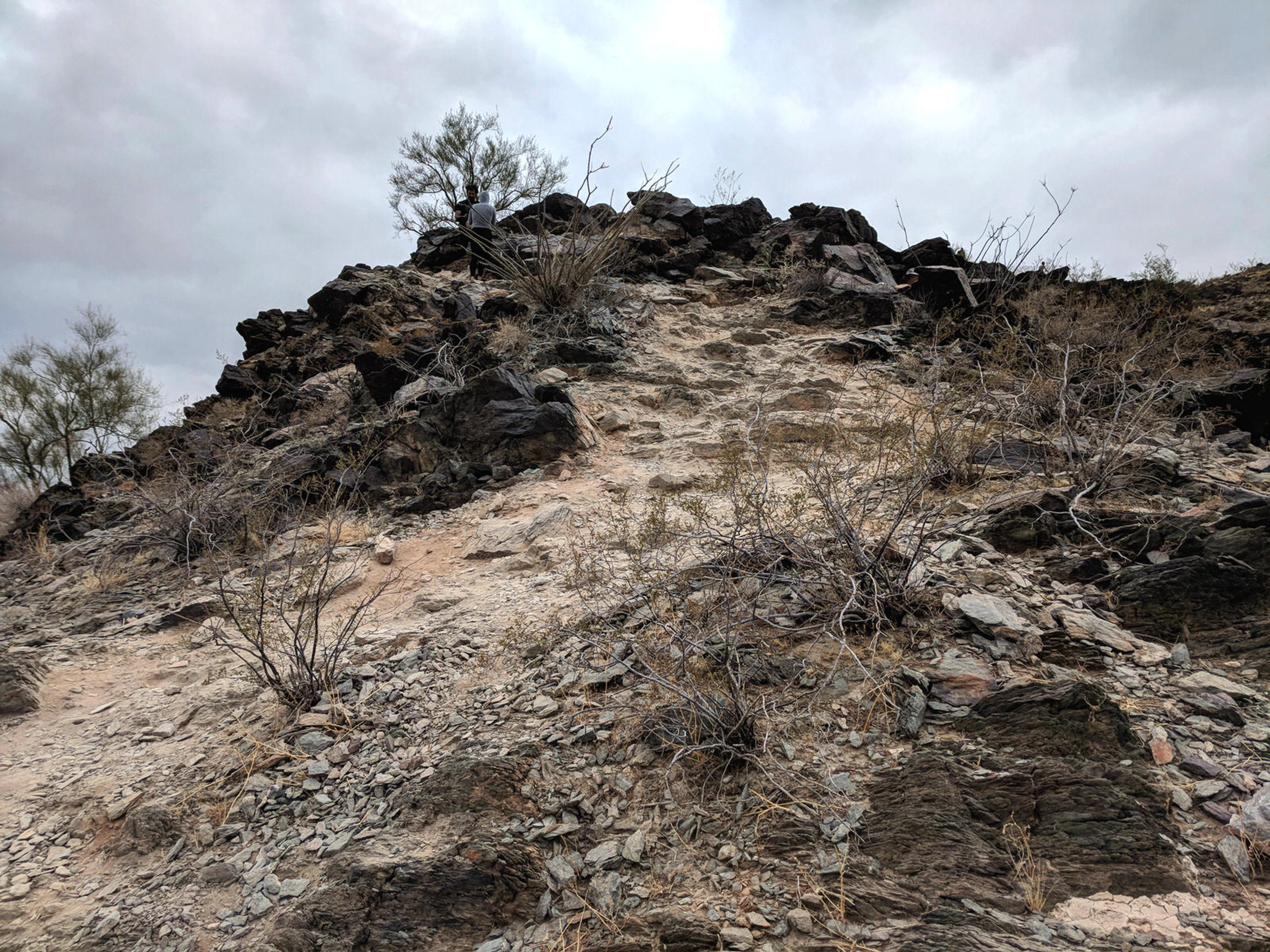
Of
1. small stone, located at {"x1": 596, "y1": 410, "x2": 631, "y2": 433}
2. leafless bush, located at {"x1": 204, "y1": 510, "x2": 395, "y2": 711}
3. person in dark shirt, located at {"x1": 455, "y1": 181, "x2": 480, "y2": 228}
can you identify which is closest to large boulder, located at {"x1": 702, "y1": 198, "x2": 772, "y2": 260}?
person in dark shirt, located at {"x1": 455, "y1": 181, "x2": 480, "y2": 228}

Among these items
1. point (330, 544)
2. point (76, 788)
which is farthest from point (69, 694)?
point (330, 544)

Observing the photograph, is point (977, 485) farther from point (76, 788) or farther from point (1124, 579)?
point (76, 788)

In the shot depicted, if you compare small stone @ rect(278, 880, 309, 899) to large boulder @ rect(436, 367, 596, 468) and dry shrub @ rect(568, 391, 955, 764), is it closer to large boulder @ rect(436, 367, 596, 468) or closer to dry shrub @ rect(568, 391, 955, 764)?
dry shrub @ rect(568, 391, 955, 764)

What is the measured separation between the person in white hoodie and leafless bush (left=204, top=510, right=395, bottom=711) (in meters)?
6.14

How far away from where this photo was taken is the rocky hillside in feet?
6.59

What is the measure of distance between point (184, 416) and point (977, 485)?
1092cm

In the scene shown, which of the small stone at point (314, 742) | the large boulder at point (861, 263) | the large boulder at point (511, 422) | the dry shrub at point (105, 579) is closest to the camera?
the small stone at point (314, 742)

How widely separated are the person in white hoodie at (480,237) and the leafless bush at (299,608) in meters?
6.14

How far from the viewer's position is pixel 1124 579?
10.3 ft

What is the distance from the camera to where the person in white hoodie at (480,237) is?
1055cm

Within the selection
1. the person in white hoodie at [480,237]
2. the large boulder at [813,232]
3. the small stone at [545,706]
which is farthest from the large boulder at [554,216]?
the small stone at [545,706]

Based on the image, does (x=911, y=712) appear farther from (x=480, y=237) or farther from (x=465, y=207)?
(x=465, y=207)

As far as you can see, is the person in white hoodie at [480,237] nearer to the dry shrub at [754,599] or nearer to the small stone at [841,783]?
the dry shrub at [754,599]

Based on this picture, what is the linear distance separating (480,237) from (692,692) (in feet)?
35.7
